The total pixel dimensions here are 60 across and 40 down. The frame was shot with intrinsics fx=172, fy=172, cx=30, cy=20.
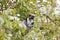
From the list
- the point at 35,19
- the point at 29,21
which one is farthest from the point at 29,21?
the point at 35,19

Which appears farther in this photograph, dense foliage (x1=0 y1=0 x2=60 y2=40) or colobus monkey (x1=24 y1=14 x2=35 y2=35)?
colobus monkey (x1=24 y1=14 x2=35 y2=35)

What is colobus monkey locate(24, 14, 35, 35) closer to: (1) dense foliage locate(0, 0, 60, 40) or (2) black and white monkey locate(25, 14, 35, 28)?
(2) black and white monkey locate(25, 14, 35, 28)

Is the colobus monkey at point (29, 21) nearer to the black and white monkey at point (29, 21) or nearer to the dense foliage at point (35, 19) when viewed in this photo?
the black and white monkey at point (29, 21)

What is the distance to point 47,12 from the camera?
155 centimetres

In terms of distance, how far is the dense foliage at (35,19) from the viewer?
46.7 inches

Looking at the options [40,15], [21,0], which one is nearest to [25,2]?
[21,0]

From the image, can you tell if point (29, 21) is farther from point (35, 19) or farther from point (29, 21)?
point (35, 19)

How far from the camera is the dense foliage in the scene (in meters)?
1.19

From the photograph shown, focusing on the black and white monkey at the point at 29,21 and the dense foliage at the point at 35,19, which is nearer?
the dense foliage at the point at 35,19

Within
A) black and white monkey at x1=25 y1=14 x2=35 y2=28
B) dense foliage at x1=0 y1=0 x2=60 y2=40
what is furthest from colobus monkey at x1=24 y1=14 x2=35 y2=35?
dense foliage at x1=0 y1=0 x2=60 y2=40

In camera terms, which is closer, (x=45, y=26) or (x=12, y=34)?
(x=12, y=34)

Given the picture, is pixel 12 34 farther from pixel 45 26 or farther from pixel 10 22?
pixel 45 26

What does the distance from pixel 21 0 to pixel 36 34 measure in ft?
0.96

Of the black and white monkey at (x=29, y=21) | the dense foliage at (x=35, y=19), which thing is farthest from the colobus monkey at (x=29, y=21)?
the dense foliage at (x=35, y=19)
